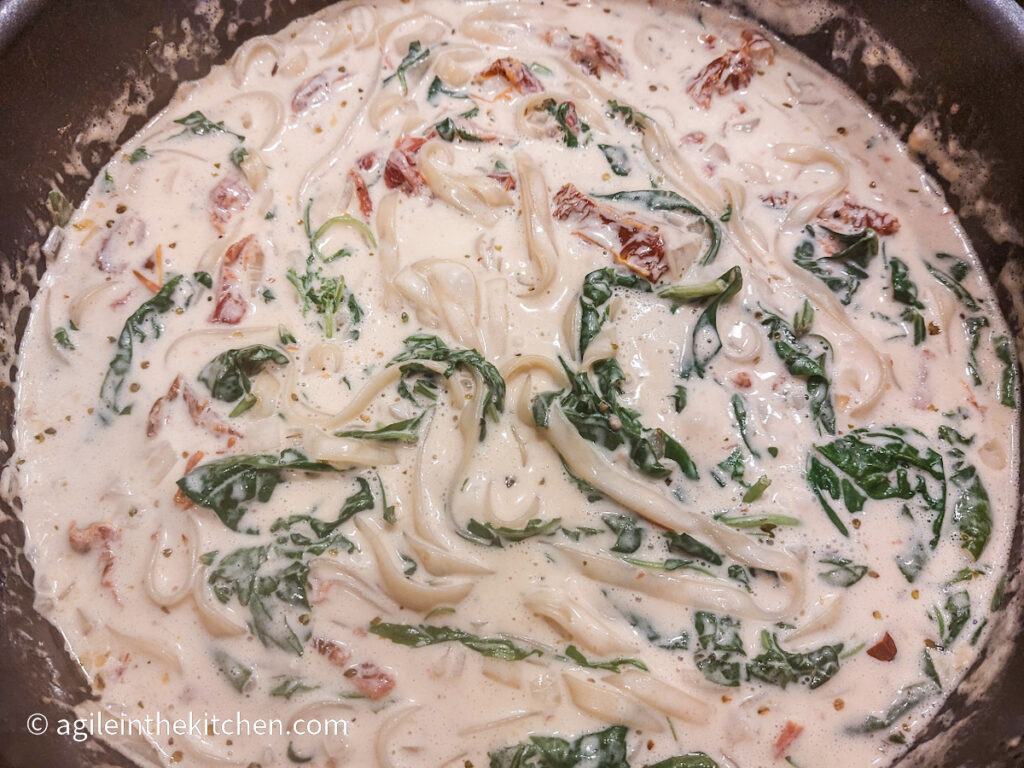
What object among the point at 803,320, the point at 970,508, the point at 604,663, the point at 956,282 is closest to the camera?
the point at 604,663

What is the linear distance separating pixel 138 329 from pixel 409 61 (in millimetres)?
2203

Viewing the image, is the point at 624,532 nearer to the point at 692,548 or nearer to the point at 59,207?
the point at 692,548

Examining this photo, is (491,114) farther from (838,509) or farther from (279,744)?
(279,744)

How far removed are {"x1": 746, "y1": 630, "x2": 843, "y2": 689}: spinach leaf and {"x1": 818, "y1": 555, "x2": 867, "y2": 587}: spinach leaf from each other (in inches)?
11.8

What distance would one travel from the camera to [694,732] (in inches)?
129

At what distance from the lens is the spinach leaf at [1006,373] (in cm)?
400

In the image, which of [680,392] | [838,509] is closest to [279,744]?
[680,392]

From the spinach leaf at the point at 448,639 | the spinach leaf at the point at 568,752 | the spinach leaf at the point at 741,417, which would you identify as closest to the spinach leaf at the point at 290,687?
the spinach leaf at the point at 448,639

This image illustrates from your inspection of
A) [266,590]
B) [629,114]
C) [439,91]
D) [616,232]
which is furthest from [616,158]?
[266,590]

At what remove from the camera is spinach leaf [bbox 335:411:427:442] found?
11.8ft

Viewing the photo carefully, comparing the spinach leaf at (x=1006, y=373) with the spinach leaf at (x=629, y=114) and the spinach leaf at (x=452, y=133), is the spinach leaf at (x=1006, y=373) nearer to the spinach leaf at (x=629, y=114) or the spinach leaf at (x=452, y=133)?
the spinach leaf at (x=629, y=114)

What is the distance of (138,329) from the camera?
3908 millimetres

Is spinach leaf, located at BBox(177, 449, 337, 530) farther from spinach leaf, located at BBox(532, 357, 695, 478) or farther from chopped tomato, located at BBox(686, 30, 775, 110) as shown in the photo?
chopped tomato, located at BBox(686, 30, 775, 110)

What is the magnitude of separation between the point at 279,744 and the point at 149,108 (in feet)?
11.6
